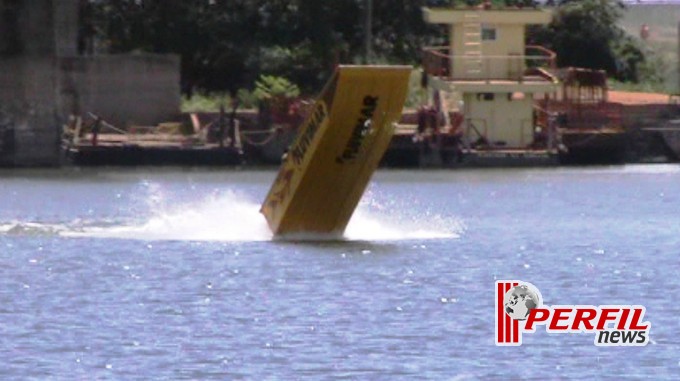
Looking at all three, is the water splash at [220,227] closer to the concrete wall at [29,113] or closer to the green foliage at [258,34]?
the concrete wall at [29,113]

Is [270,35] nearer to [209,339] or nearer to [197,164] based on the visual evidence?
[197,164]

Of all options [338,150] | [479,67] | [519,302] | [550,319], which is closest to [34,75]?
[479,67]

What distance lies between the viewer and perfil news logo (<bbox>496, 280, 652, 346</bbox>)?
21.3 metres

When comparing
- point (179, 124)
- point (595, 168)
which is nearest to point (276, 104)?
point (179, 124)

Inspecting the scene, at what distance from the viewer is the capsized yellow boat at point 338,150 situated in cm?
3519

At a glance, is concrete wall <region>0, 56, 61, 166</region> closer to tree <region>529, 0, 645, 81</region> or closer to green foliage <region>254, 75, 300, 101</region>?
green foliage <region>254, 75, 300, 101</region>

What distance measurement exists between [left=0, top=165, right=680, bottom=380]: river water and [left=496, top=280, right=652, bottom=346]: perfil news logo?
0.52 metres

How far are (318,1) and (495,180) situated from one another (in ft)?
70.8

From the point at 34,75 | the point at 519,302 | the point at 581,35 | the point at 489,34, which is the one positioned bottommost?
the point at 581,35

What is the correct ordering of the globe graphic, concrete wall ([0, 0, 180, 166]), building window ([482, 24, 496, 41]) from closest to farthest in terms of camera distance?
the globe graphic
concrete wall ([0, 0, 180, 166])
building window ([482, 24, 496, 41])

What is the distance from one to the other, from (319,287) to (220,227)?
10309 mm

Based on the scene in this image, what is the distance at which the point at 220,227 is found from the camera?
4291 centimetres

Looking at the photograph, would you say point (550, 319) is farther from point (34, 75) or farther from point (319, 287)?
point (34, 75)

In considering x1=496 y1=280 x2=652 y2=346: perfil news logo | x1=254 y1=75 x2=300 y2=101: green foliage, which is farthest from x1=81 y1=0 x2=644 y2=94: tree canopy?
x1=496 y1=280 x2=652 y2=346: perfil news logo
